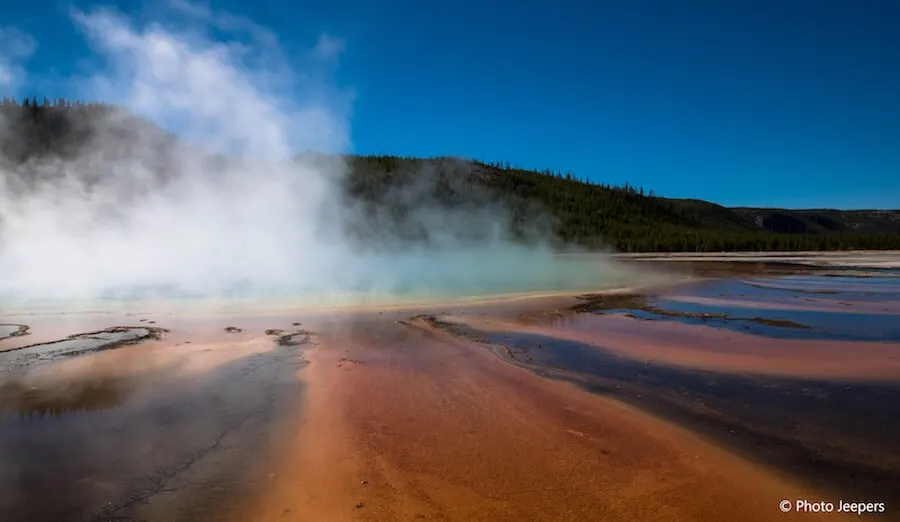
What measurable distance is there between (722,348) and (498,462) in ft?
17.6

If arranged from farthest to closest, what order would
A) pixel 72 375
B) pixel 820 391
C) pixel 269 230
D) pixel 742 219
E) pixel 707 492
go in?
pixel 742 219
pixel 269 230
pixel 72 375
pixel 820 391
pixel 707 492

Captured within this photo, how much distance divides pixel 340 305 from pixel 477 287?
6314 millimetres

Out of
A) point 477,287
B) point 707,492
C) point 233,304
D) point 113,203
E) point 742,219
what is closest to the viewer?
point 707,492

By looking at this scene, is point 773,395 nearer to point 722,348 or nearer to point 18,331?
point 722,348

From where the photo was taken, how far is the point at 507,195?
85.3 metres

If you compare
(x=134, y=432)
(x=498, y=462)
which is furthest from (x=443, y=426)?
(x=134, y=432)

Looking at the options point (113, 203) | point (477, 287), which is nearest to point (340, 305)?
point (477, 287)

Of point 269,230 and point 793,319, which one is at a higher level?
point 269,230

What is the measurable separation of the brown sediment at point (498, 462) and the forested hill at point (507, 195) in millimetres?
24855

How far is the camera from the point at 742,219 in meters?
146

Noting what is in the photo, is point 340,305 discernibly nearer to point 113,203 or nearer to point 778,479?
point 778,479

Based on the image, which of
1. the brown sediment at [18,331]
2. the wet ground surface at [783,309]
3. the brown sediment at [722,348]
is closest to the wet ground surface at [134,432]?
the brown sediment at [18,331]

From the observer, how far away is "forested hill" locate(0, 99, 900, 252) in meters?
45.7

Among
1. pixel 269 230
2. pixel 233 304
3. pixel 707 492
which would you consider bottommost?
pixel 707 492
